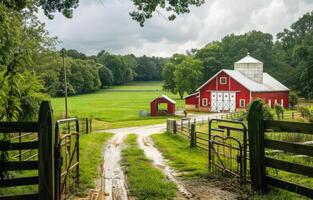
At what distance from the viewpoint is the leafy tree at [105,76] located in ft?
469

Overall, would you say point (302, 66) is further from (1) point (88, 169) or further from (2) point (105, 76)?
(2) point (105, 76)

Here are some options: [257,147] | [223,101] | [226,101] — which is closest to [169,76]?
[223,101]

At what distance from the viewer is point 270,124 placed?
25.4 ft

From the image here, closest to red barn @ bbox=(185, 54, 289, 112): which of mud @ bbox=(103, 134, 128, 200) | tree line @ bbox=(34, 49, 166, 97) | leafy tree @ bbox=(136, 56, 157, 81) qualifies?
tree line @ bbox=(34, 49, 166, 97)

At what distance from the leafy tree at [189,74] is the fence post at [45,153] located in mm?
74647

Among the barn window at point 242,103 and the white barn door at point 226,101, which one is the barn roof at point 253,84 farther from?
the white barn door at point 226,101

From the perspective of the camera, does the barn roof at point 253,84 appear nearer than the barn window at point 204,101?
Yes

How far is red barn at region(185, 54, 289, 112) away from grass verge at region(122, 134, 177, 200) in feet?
140

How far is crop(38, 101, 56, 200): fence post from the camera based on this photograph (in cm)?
665

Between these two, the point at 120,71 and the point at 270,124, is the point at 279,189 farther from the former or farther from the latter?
the point at 120,71

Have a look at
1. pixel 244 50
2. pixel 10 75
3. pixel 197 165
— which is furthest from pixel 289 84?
pixel 10 75

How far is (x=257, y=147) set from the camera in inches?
312

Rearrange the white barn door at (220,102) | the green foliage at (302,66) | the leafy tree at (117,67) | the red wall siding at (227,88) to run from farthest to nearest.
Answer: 1. the leafy tree at (117,67)
2. the green foliage at (302,66)
3. the white barn door at (220,102)
4. the red wall siding at (227,88)

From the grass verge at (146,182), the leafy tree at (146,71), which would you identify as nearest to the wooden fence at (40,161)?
the grass verge at (146,182)
